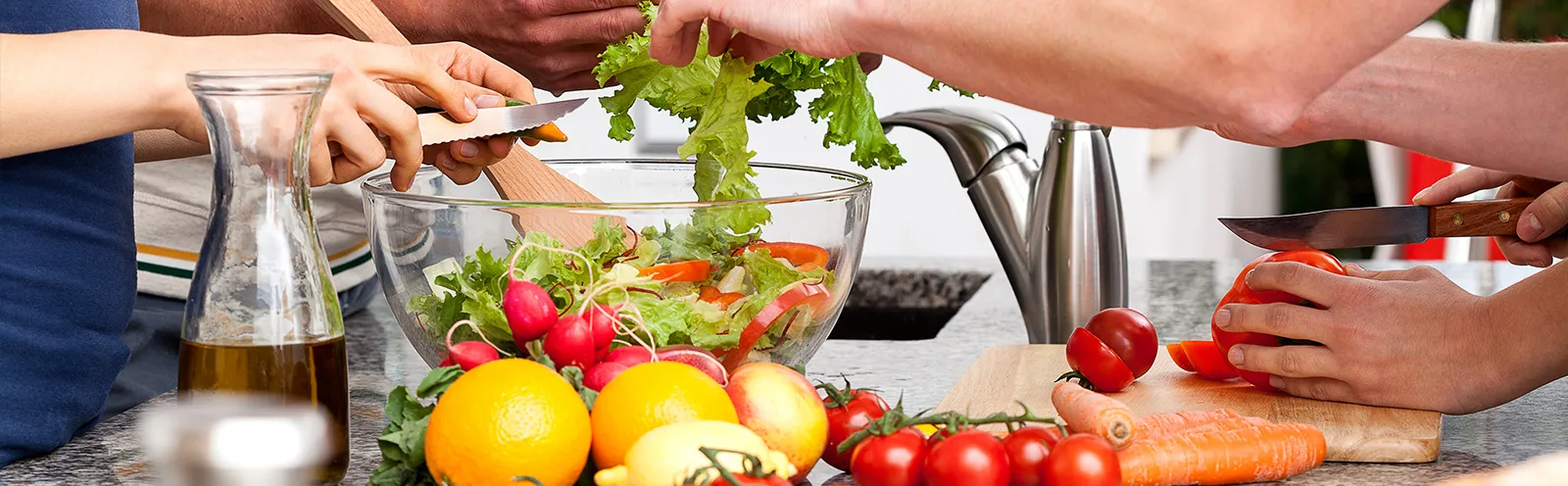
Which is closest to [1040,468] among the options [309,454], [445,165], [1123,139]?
[309,454]

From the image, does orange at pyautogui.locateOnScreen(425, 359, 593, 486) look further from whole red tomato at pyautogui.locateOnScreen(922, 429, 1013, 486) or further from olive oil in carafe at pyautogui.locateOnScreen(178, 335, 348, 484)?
whole red tomato at pyautogui.locateOnScreen(922, 429, 1013, 486)

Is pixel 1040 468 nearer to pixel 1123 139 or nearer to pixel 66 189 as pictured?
pixel 66 189

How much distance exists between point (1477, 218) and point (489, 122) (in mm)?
867

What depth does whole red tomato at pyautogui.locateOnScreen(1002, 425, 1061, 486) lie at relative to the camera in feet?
2.77

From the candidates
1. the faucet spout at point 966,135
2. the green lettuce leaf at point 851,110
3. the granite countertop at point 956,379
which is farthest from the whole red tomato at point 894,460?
the faucet spout at point 966,135

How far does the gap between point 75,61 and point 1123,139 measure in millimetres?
2998

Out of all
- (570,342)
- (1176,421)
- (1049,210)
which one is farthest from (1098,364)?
(570,342)

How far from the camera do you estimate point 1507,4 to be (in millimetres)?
5387

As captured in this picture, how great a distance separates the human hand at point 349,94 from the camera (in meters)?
0.95

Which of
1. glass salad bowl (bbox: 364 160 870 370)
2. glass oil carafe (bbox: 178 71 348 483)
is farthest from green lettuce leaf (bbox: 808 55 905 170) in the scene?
glass oil carafe (bbox: 178 71 348 483)

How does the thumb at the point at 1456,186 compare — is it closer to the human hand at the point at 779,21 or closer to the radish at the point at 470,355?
the human hand at the point at 779,21

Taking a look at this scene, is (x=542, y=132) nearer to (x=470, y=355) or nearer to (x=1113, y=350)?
(x=470, y=355)

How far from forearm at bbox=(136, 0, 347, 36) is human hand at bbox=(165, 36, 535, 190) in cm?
52

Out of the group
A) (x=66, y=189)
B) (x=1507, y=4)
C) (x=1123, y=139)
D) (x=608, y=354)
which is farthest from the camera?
(x=1507, y=4)
